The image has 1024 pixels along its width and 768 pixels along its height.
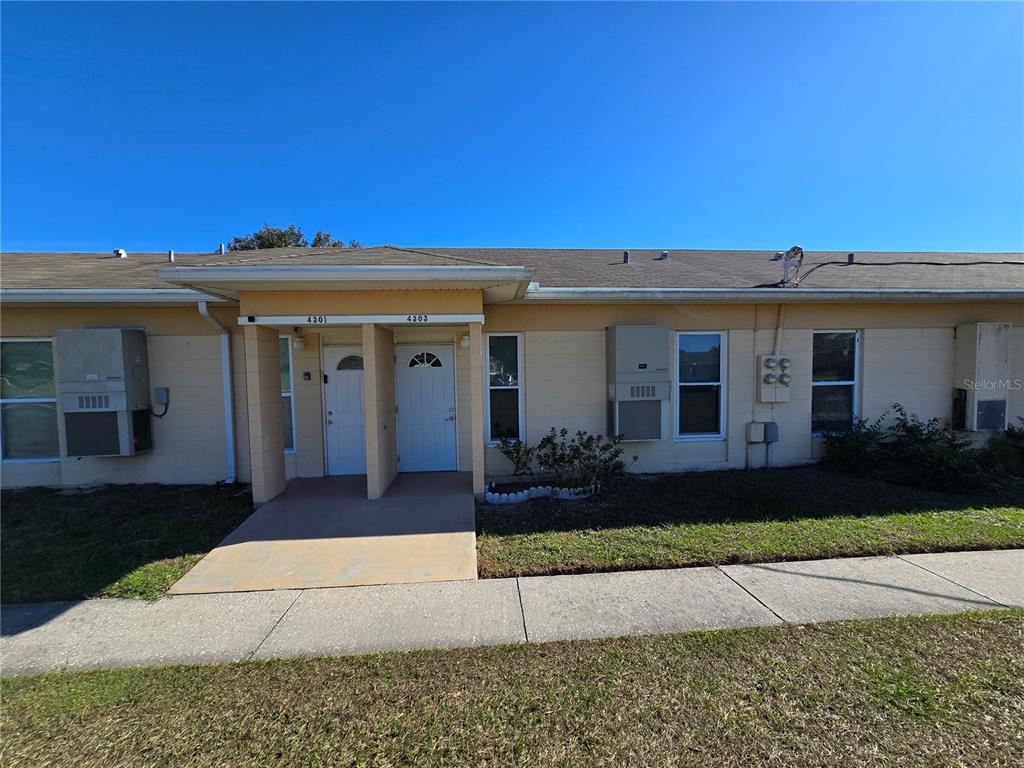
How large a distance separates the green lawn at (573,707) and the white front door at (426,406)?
4580mm

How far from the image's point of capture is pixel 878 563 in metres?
4.13

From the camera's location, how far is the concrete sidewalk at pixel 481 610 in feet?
10.1

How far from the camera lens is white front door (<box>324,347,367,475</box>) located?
7.21 metres

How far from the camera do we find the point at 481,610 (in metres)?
3.46

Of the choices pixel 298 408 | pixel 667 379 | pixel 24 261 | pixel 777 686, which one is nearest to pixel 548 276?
pixel 667 379

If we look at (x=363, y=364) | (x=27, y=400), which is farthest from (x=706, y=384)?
(x=27, y=400)

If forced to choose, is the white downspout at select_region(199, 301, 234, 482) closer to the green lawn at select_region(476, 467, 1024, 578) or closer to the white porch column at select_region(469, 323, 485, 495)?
the white porch column at select_region(469, 323, 485, 495)

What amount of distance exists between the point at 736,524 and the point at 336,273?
5.25 meters

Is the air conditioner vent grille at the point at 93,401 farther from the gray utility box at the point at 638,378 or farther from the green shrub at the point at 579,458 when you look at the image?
the gray utility box at the point at 638,378

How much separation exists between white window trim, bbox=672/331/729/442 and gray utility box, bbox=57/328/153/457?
26.3ft

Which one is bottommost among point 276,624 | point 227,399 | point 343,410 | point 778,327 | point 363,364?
point 276,624

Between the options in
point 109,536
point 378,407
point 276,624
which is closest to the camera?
point 276,624

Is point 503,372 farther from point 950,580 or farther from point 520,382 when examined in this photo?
point 950,580

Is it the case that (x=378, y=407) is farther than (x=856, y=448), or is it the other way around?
(x=856, y=448)
